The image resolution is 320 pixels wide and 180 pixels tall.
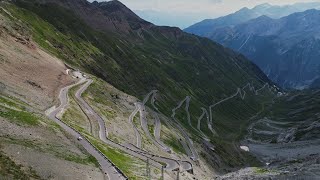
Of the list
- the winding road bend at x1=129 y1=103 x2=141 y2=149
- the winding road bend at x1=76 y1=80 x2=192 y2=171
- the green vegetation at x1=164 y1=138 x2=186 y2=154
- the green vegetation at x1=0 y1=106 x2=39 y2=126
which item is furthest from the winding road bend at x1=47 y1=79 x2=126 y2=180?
the green vegetation at x1=164 y1=138 x2=186 y2=154

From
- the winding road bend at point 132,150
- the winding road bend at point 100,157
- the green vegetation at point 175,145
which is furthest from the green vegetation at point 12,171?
the green vegetation at point 175,145

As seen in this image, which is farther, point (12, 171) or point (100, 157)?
point (100, 157)

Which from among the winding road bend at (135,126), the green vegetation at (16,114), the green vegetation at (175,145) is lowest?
the green vegetation at (175,145)

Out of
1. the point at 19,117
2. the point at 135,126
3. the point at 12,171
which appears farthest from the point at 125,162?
the point at 135,126

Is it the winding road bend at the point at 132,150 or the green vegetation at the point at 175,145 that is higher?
the winding road bend at the point at 132,150

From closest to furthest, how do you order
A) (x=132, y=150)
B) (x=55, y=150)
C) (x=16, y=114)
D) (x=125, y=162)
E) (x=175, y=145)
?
1. (x=55, y=150)
2. (x=16, y=114)
3. (x=125, y=162)
4. (x=132, y=150)
5. (x=175, y=145)

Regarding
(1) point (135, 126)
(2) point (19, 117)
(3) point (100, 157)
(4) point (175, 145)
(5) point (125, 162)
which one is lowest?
(4) point (175, 145)

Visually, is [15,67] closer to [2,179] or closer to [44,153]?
[44,153]

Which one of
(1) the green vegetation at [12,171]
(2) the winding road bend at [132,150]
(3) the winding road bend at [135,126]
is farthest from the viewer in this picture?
(3) the winding road bend at [135,126]

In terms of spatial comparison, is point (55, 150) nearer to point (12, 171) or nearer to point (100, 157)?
point (100, 157)

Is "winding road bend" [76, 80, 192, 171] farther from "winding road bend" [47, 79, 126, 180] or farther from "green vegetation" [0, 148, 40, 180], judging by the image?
"green vegetation" [0, 148, 40, 180]

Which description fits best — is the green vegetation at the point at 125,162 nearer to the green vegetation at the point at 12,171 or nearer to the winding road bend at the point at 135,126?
the green vegetation at the point at 12,171
